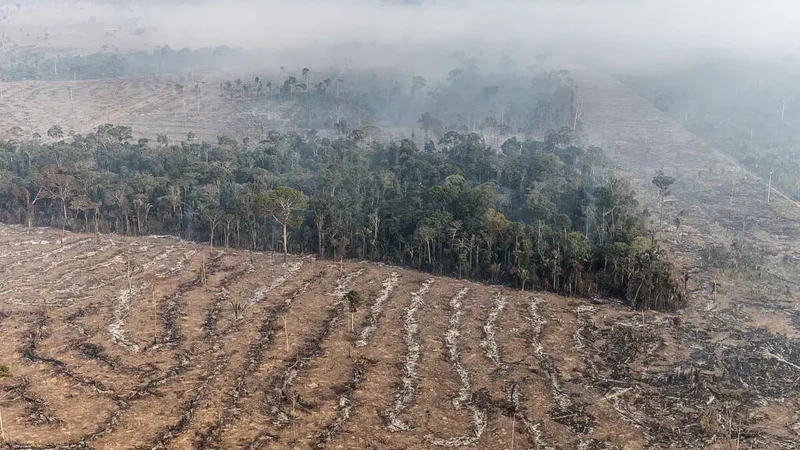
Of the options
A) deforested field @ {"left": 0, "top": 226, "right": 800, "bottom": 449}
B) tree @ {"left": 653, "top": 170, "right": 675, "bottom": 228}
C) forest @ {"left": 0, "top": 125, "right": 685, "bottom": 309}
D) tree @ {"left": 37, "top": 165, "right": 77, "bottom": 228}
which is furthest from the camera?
tree @ {"left": 653, "top": 170, "right": 675, "bottom": 228}

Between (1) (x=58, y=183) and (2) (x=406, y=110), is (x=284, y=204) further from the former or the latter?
(2) (x=406, y=110)

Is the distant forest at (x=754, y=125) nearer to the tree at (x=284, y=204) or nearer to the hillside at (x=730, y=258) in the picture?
the hillside at (x=730, y=258)

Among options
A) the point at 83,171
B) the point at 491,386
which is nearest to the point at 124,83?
the point at 83,171

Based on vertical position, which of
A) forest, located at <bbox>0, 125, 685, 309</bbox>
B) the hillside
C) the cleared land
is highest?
the cleared land

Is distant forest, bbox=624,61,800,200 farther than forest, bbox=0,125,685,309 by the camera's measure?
Yes

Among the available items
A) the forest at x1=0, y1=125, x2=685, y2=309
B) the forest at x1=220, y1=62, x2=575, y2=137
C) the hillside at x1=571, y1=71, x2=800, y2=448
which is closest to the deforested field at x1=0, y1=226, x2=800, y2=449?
the hillside at x1=571, y1=71, x2=800, y2=448

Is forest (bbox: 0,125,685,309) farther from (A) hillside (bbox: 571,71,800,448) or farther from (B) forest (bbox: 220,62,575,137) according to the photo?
(B) forest (bbox: 220,62,575,137)

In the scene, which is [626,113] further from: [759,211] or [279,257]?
[279,257]
